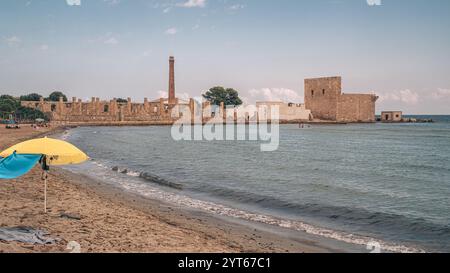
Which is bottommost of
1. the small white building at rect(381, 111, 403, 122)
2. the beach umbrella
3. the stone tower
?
the beach umbrella

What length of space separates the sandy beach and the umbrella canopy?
1.29 meters

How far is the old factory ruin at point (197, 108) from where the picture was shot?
8556 cm

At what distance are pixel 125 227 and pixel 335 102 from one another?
8920cm

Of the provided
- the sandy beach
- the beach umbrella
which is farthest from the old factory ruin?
the beach umbrella

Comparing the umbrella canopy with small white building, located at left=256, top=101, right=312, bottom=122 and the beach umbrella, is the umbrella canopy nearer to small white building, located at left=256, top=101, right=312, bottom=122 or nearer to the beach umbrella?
the beach umbrella

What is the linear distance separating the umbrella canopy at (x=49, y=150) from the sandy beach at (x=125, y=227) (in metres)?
1.29

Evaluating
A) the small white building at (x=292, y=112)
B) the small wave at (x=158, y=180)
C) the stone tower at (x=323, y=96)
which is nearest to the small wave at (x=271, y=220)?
the small wave at (x=158, y=180)

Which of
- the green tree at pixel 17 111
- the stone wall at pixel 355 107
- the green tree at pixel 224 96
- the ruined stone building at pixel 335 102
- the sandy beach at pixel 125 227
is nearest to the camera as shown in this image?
the sandy beach at pixel 125 227

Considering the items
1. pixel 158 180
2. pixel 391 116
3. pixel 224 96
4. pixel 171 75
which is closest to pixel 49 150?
pixel 158 180

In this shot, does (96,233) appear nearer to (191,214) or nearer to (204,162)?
(191,214)

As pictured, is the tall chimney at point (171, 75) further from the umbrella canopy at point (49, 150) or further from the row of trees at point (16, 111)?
the umbrella canopy at point (49, 150)

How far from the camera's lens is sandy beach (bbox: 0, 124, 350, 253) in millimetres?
7227

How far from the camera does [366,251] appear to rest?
26.7 ft
